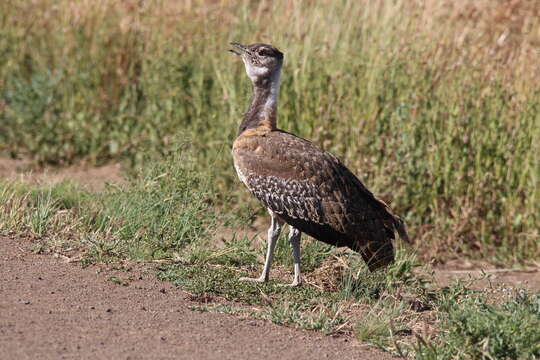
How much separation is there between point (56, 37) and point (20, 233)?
194 inches

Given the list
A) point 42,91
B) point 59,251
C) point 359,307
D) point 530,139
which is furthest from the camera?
point 42,91

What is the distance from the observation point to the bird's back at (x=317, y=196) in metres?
6.37

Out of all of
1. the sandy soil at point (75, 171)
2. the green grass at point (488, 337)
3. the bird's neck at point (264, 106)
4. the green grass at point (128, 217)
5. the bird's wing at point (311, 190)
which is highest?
the bird's neck at point (264, 106)

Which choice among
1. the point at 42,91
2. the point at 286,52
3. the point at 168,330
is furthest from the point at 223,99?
the point at 168,330

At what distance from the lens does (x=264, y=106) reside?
7.06 m

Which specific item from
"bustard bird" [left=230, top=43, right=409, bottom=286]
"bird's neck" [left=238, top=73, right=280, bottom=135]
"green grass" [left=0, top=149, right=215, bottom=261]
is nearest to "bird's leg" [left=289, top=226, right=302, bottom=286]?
"bustard bird" [left=230, top=43, right=409, bottom=286]

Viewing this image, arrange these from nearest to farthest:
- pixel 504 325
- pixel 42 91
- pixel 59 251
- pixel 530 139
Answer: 1. pixel 504 325
2. pixel 59 251
3. pixel 530 139
4. pixel 42 91

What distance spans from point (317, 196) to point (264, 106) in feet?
3.34

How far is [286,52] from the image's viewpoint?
31.5 ft

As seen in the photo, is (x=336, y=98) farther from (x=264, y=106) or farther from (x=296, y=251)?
(x=296, y=251)

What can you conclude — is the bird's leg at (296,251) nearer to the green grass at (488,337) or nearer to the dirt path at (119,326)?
the dirt path at (119,326)

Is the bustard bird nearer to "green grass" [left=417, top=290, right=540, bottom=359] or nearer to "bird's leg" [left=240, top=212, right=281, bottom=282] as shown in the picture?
"bird's leg" [left=240, top=212, right=281, bottom=282]

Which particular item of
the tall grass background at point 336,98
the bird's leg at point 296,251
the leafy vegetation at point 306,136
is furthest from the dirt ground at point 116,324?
the tall grass background at point 336,98

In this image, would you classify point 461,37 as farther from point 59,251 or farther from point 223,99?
point 59,251
